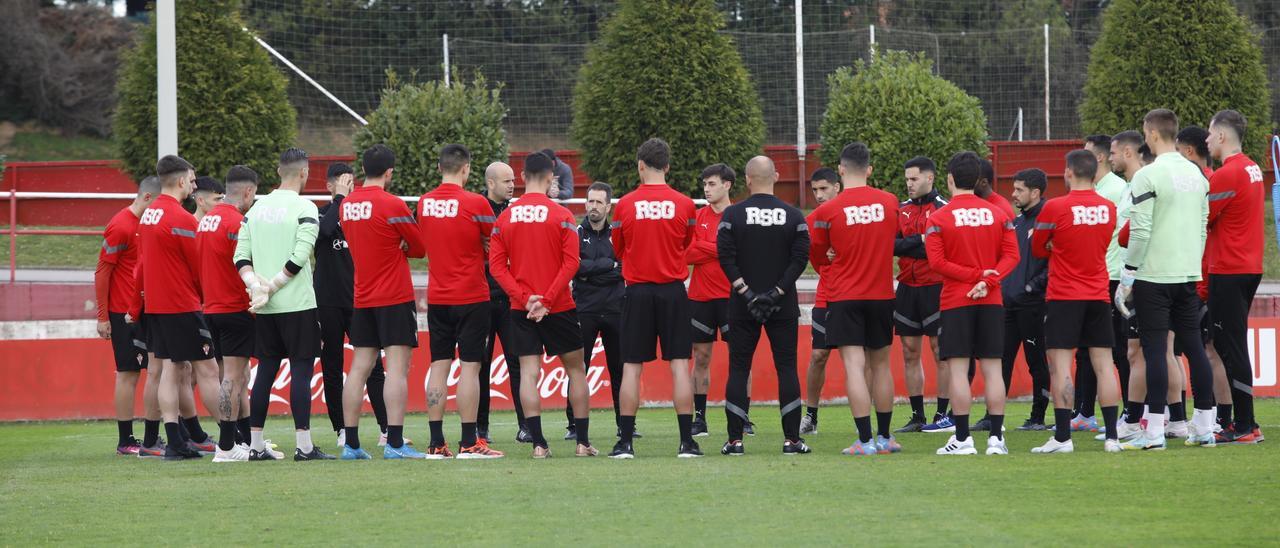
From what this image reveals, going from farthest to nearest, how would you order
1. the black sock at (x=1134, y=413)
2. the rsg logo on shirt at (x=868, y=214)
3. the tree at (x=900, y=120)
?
the tree at (x=900, y=120) → the black sock at (x=1134, y=413) → the rsg logo on shirt at (x=868, y=214)

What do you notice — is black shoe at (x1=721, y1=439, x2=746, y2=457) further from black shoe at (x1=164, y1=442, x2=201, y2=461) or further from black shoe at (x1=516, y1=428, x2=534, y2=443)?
black shoe at (x1=164, y1=442, x2=201, y2=461)

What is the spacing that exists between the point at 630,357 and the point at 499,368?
5718mm

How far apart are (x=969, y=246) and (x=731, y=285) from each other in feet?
5.28

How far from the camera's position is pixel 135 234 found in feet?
34.7

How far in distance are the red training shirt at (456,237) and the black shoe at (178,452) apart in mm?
2339

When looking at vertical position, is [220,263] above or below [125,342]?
above

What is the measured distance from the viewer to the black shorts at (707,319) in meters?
10.2

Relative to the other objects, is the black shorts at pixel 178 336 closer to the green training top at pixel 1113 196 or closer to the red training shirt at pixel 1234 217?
the green training top at pixel 1113 196

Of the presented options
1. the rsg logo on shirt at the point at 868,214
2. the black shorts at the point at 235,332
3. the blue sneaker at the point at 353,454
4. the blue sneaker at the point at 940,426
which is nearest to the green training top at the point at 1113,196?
the blue sneaker at the point at 940,426

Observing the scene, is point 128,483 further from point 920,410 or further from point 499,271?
point 920,410

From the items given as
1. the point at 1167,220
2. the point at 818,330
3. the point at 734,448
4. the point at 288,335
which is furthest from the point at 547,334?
the point at 1167,220

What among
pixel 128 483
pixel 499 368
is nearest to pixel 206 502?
pixel 128 483

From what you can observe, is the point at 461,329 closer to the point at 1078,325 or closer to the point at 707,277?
the point at 707,277

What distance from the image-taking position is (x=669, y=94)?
21.6 metres
